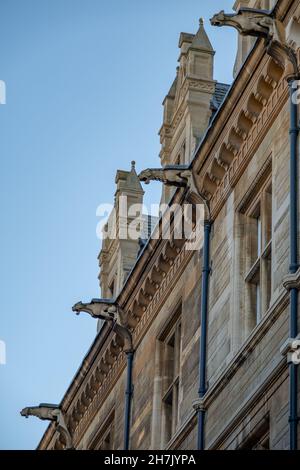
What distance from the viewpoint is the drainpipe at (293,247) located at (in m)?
24.1

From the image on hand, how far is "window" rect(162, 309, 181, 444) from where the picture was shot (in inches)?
1261

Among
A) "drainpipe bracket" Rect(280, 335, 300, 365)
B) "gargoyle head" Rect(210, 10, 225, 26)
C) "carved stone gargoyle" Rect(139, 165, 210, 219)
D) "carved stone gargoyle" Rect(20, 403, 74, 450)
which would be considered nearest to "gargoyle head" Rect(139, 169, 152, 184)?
"carved stone gargoyle" Rect(139, 165, 210, 219)

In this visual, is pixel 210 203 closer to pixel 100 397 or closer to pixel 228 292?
pixel 228 292

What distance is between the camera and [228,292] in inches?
1144

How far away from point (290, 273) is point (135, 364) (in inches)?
397

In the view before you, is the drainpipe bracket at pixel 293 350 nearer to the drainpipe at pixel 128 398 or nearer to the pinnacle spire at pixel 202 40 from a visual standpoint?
the drainpipe at pixel 128 398

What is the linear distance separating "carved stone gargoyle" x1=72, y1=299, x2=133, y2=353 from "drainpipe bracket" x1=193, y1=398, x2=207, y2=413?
21.6ft

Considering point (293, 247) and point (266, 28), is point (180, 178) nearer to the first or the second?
point (266, 28)

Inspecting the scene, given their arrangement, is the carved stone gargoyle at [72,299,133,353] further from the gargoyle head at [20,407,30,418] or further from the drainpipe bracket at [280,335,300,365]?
the drainpipe bracket at [280,335,300,365]

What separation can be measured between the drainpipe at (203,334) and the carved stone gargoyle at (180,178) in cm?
54

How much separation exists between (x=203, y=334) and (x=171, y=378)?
3.20m

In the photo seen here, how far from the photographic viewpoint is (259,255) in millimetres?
28359

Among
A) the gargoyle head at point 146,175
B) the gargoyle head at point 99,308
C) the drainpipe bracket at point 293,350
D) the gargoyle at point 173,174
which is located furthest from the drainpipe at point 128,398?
the drainpipe bracket at point 293,350
